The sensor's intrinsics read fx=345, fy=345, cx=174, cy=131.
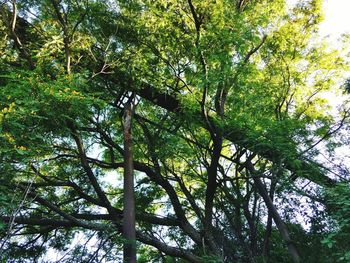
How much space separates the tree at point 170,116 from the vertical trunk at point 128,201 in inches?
10.1

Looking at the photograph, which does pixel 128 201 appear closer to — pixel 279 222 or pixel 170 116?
pixel 170 116

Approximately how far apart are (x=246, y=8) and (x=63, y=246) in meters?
7.19

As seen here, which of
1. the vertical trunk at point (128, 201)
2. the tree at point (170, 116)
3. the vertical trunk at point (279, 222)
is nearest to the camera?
the tree at point (170, 116)

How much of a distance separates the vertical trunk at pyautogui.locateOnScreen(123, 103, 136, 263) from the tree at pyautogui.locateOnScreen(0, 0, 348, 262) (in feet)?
0.84

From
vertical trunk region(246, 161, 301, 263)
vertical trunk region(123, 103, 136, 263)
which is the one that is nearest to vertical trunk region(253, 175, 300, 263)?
vertical trunk region(246, 161, 301, 263)

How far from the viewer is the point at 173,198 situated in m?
8.41

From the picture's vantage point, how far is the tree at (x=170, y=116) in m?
5.38

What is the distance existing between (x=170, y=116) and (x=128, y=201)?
112 inches

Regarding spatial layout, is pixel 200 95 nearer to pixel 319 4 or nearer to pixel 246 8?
pixel 246 8

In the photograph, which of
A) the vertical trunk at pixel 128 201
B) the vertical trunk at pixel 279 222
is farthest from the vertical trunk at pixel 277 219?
the vertical trunk at pixel 128 201

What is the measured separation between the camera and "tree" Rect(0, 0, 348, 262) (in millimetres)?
5383

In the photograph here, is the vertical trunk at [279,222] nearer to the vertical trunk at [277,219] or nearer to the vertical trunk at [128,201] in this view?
the vertical trunk at [277,219]

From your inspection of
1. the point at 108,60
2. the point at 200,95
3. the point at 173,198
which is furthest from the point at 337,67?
the point at 108,60

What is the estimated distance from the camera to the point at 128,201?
23.1 feet
